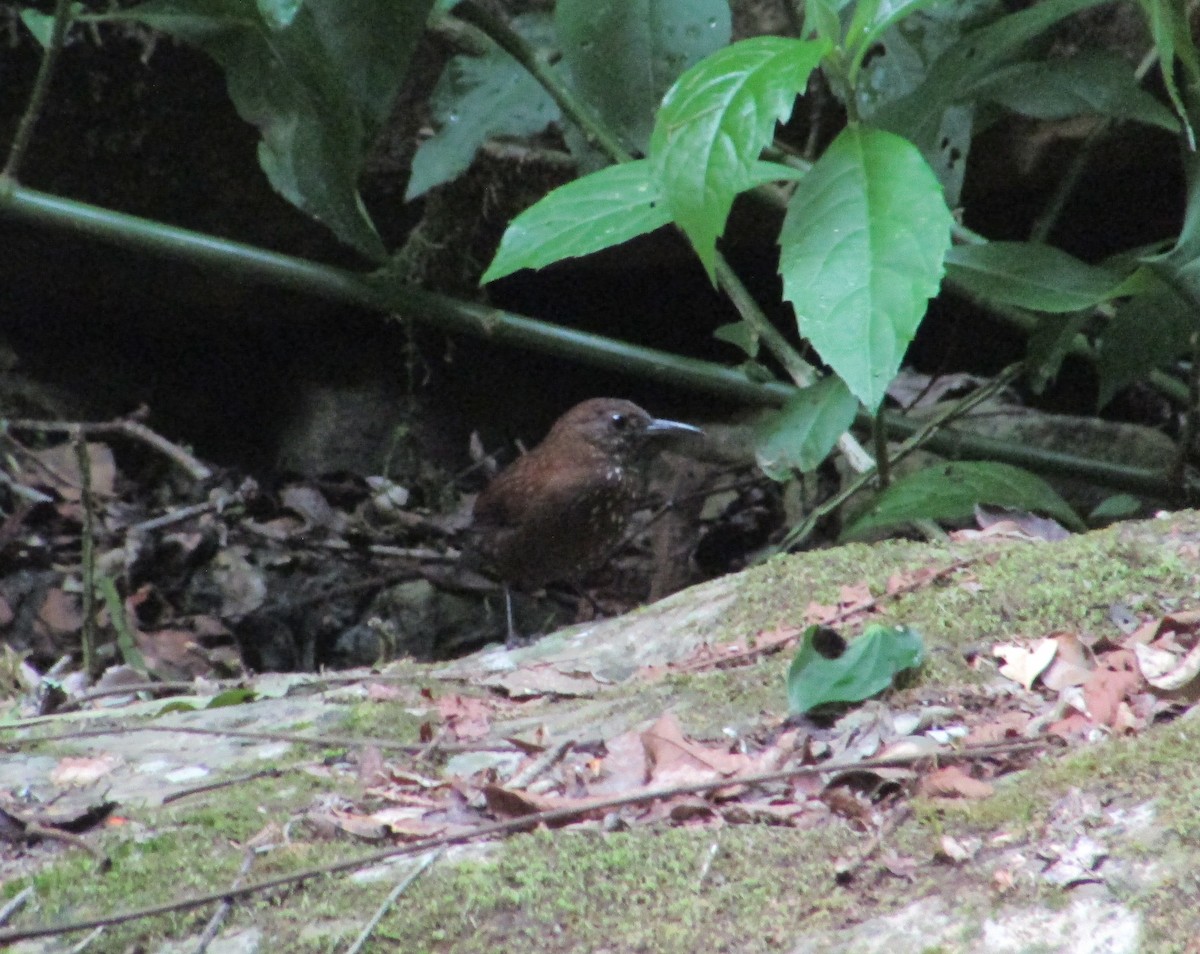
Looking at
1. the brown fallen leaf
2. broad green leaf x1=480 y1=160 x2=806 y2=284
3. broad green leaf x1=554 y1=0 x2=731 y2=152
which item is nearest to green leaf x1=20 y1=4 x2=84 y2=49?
broad green leaf x1=554 y1=0 x2=731 y2=152

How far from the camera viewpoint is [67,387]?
18.8ft

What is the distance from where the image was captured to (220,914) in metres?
1.63

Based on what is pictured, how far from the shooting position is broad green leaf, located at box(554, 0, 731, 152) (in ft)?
11.0

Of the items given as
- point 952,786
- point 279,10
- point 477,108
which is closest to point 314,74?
point 279,10

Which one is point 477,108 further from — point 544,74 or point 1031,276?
point 1031,276

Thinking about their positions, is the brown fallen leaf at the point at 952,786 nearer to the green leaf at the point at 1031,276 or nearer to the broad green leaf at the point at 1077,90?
the green leaf at the point at 1031,276

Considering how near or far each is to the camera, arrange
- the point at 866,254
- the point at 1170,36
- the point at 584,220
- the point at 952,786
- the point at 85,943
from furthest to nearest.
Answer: the point at 584,220 < the point at 1170,36 < the point at 866,254 < the point at 952,786 < the point at 85,943

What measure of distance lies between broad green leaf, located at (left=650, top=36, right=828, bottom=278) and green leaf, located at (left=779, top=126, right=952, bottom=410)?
0.20 m

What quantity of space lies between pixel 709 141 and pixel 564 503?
9.26 ft

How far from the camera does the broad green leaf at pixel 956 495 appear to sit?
10.4 feet

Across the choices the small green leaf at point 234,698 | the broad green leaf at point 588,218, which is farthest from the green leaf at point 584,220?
the small green leaf at point 234,698

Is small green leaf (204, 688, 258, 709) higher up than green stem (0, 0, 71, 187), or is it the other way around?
green stem (0, 0, 71, 187)

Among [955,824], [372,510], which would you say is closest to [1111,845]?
[955,824]

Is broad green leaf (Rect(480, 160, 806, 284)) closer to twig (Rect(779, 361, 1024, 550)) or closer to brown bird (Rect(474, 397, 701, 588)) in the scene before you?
twig (Rect(779, 361, 1024, 550))
